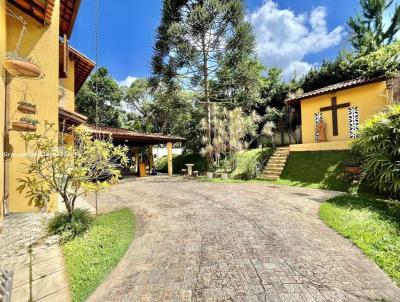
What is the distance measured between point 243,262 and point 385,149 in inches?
236

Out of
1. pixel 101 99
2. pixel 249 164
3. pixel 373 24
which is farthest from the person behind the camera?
pixel 101 99

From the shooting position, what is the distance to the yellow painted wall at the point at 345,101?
1189 cm

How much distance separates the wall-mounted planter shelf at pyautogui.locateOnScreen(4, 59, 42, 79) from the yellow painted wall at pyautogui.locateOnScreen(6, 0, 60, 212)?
2.30 m

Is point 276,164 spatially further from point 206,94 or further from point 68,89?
point 68,89

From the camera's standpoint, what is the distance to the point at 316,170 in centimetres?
1146

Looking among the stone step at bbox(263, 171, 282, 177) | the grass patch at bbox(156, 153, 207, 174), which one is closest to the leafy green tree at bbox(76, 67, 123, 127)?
the grass patch at bbox(156, 153, 207, 174)

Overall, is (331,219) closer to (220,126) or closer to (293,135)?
(220,126)

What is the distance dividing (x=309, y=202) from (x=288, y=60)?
22.2 meters

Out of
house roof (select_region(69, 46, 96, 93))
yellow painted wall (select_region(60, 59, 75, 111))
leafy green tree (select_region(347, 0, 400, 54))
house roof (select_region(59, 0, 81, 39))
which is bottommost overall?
yellow painted wall (select_region(60, 59, 75, 111))

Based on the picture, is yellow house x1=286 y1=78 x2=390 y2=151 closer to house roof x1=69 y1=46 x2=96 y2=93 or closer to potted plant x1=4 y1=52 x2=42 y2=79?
potted plant x1=4 y1=52 x2=42 y2=79

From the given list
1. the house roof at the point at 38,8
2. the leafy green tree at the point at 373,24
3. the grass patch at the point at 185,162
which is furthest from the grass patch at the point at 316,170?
the leafy green tree at the point at 373,24

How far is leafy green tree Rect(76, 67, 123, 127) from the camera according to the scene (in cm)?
2725

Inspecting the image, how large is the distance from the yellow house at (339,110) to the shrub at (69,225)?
1178cm

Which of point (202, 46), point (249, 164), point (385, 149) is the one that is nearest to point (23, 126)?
point (385, 149)
